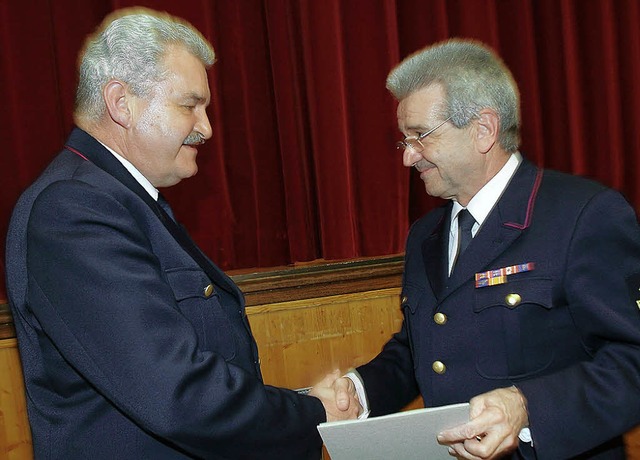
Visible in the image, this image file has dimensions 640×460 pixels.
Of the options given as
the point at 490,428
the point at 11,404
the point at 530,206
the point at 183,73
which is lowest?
the point at 11,404

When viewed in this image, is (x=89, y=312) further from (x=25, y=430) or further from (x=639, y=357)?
(x=25, y=430)

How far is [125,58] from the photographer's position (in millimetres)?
1450

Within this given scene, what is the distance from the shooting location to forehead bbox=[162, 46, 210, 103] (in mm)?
1487

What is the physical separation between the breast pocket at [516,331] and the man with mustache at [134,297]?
43cm

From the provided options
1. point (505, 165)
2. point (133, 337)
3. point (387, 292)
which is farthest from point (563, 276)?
point (387, 292)

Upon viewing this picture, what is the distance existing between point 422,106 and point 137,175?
755 mm

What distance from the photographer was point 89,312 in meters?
1.23

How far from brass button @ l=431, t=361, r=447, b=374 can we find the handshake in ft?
0.81

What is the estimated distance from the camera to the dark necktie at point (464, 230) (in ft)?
5.67

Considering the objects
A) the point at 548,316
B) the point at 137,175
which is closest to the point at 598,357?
the point at 548,316

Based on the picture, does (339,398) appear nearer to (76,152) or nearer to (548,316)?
(548,316)

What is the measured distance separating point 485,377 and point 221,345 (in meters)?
0.61

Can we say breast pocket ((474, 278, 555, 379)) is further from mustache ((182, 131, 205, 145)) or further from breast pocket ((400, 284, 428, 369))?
mustache ((182, 131, 205, 145))

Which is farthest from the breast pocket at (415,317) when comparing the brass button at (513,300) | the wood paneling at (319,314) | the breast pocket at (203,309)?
the wood paneling at (319,314)
